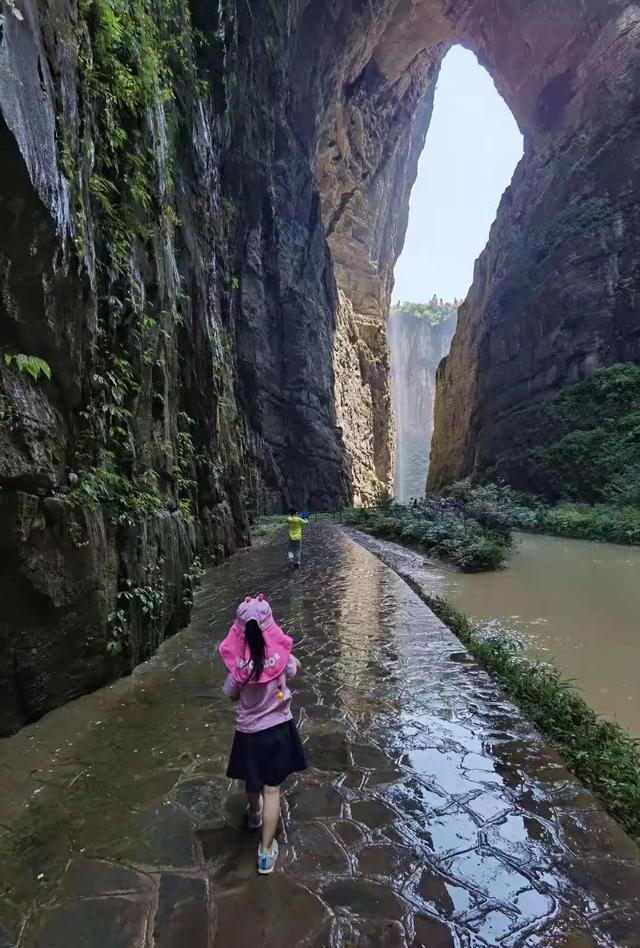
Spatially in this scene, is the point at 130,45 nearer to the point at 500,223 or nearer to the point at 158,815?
the point at 158,815

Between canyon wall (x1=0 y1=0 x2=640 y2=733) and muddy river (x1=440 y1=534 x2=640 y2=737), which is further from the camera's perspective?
muddy river (x1=440 y1=534 x2=640 y2=737)

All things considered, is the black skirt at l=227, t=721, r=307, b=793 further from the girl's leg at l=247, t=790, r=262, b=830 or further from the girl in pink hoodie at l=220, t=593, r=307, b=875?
the girl's leg at l=247, t=790, r=262, b=830

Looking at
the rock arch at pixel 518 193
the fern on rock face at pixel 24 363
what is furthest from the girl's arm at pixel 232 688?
the rock arch at pixel 518 193

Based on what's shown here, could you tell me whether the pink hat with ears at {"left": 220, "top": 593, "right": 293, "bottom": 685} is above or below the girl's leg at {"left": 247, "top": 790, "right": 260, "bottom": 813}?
above

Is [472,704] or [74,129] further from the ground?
[74,129]

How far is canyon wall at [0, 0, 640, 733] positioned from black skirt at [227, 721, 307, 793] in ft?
6.45

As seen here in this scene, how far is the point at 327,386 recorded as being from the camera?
3488cm

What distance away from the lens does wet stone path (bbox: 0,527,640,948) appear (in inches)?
85.5

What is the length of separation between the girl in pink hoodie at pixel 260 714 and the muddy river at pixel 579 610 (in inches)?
120

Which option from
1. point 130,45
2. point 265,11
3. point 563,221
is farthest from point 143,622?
point 563,221

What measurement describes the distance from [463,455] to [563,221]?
1397 centimetres

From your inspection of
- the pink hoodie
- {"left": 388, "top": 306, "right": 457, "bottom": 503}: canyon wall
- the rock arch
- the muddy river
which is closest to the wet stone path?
the pink hoodie

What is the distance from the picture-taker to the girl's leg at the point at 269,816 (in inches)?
98.7

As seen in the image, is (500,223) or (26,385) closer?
(26,385)
